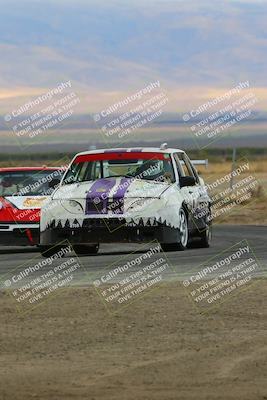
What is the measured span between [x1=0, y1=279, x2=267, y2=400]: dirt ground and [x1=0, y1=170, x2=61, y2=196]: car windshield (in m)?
7.58

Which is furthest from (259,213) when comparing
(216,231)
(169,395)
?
(169,395)

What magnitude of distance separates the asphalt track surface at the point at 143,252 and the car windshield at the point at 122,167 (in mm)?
1232

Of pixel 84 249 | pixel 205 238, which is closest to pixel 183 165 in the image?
pixel 205 238

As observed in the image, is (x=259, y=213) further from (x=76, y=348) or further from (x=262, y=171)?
(x=262, y=171)

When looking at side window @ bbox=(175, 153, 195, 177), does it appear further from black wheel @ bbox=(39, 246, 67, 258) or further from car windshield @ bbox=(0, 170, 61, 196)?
black wheel @ bbox=(39, 246, 67, 258)

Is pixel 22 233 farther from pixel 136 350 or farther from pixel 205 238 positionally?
pixel 136 350

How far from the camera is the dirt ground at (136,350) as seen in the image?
25.2ft

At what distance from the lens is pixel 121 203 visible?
16.6 metres

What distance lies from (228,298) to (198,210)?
686 centimetres

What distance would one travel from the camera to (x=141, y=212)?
16656 mm

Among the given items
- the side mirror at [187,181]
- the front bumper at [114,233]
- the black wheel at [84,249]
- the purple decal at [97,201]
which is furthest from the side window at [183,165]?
the black wheel at [84,249]

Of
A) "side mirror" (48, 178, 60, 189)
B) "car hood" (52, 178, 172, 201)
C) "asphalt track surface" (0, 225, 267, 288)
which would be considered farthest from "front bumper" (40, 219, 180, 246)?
"side mirror" (48, 178, 60, 189)

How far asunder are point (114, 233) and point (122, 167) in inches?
59.0

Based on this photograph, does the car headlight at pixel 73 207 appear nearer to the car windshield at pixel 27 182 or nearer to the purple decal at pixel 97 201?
the purple decal at pixel 97 201
